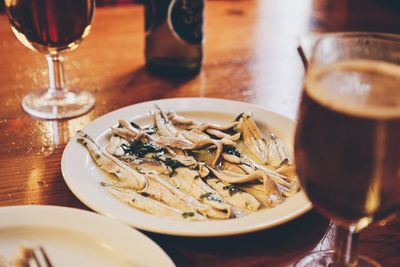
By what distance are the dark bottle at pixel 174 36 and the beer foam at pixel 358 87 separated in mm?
686

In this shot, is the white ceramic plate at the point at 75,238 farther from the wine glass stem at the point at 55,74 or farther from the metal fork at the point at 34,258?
the wine glass stem at the point at 55,74

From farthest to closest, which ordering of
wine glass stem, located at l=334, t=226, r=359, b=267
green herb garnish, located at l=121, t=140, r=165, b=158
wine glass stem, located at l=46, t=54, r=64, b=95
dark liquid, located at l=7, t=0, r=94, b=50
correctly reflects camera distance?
1. wine glass stem, located at l=46, t=54, r=64, b=95
2. dark liquid, located at l=7, t=0, r=94, b=50
3. green herb garnish, located at l=121, t=140, r=165, b=158
4. wine glass stem, located at l=334, t=226, r=359, b=267

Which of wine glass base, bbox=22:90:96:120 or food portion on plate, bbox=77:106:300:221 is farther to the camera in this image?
wine glass base, bbox=22:90:96:120

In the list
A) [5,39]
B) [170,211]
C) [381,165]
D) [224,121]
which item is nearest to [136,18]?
[5,39]

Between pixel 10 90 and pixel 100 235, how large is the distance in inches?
25.5

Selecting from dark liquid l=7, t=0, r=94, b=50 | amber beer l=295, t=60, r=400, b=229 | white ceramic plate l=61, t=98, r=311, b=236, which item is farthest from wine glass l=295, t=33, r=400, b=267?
dark liquid l=7, t=0, r=94, b=50

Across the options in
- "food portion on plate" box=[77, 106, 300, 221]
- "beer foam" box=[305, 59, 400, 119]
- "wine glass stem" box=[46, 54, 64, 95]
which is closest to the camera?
"beer foam" box=[305, 59, 400, 119]

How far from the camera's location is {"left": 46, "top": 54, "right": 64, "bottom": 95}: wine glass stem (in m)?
1.19

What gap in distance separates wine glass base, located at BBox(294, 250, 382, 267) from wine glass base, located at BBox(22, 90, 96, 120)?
1.98ft

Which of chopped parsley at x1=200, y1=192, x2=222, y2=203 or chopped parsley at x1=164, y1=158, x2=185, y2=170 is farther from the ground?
chopped parsley at x1=164, y1=158, x2=185, y2=170

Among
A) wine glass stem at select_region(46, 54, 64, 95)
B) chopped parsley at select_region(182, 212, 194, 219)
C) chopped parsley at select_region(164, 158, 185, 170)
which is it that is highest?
wine glass stem at select_region(46, 54, 64, 95)

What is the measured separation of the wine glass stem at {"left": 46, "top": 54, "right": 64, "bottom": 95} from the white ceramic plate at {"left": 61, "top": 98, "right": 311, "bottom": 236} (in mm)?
230

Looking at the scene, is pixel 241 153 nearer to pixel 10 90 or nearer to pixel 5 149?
pixel 5 149

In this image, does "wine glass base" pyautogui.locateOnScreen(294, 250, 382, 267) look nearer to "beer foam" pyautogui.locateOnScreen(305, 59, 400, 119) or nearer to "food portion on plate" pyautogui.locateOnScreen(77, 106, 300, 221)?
"food portion on plate" pyautogui.locateOnScreen(77, 106, 300, 221)
